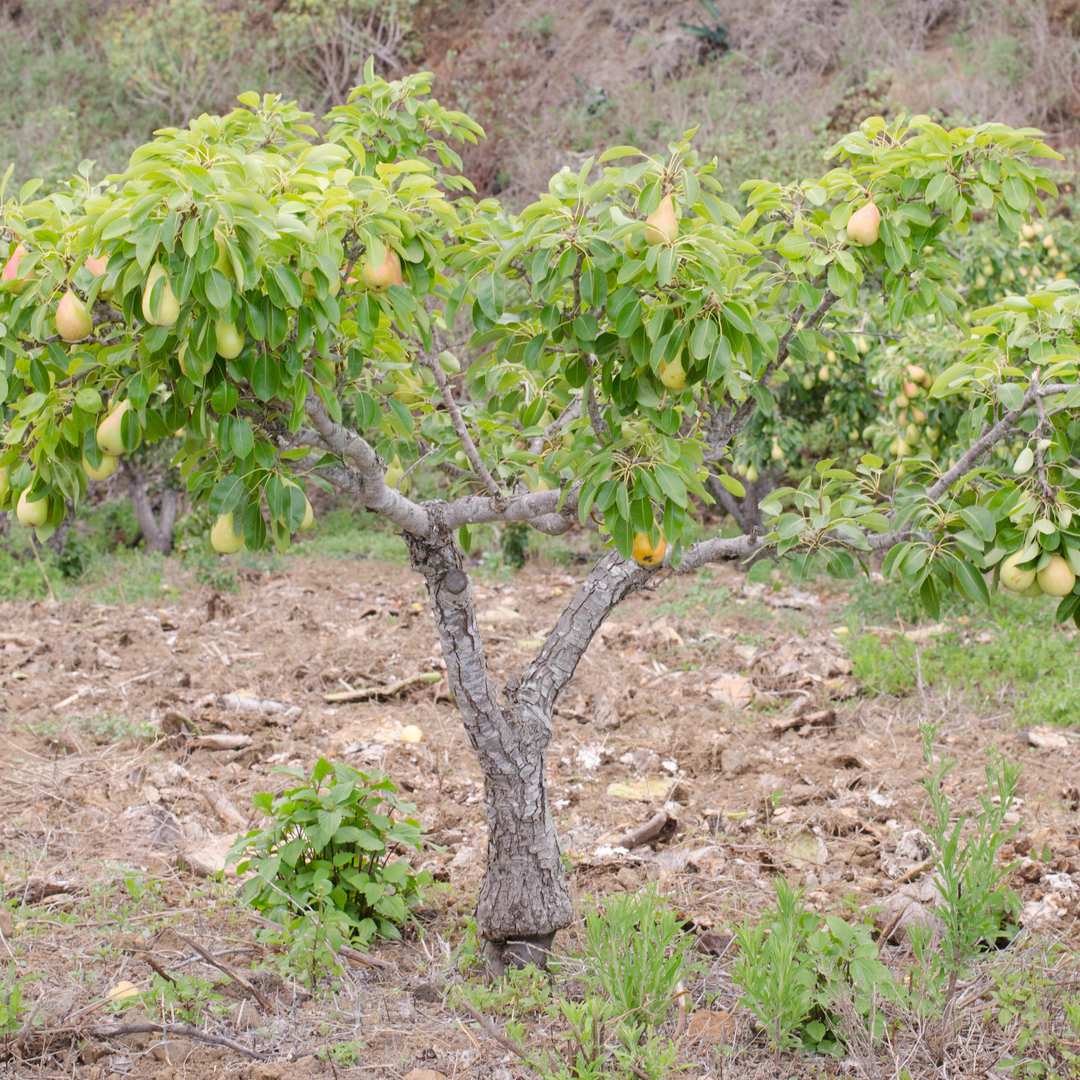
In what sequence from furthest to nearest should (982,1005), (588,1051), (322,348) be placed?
(982,1005) < (588,1051) < (322,348)

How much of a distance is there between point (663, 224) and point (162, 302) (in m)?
0.87

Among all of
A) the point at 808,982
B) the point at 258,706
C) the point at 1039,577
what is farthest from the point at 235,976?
the point at 258,706

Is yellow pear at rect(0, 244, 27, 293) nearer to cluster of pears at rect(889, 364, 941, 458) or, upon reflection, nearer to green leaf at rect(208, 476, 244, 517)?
green leaf at rect(208, 476, 244, 517)

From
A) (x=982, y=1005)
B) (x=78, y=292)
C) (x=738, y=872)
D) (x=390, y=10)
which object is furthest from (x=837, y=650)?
(x=390, y=10)

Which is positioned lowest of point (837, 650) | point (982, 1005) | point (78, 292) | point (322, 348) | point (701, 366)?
point (837, 650)

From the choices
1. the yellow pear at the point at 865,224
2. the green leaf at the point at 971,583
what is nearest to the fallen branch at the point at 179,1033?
the green leaf at the point at 971,583

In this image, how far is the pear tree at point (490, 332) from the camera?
1555 millimetres

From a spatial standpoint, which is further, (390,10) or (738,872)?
(390,10)

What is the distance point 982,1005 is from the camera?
2.28 m

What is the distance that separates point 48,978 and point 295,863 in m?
0.65

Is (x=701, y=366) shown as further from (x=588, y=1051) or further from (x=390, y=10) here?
(x=390, y=10)

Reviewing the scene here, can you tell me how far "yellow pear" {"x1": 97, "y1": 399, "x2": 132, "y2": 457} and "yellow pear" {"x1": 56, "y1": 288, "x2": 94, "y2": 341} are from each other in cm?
16

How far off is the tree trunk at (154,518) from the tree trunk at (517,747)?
6807mm

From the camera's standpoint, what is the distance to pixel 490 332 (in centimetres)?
205
